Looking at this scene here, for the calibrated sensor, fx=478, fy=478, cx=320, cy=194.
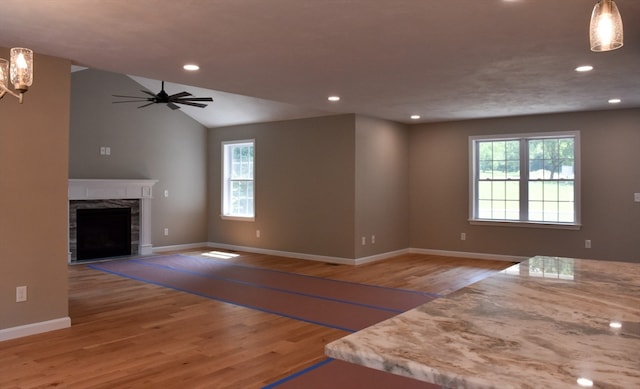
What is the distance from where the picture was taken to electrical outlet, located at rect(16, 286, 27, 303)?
12.9ft

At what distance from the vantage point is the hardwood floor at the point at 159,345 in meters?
3.17

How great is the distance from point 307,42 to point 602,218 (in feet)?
18.7

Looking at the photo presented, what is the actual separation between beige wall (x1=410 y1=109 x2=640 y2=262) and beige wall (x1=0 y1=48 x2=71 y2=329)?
20.1 feet

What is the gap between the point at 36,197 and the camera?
13.3ft

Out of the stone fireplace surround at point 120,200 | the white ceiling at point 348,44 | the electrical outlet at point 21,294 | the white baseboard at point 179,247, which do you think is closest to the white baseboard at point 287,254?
the white baseboard at point 179,247

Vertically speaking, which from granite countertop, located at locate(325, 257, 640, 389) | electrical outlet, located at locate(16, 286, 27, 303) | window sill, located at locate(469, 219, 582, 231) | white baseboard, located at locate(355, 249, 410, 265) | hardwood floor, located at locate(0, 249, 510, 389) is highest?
granite countertop, located at locate(325, 257, 640, 389)

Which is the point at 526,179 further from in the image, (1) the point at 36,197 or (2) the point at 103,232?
(2) the point at 103,232

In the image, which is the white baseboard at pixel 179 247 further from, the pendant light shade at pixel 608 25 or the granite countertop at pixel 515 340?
the pendant light shade at pixel 608 25

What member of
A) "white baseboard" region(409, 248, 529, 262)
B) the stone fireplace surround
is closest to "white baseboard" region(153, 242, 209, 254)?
the stone fireplace surround

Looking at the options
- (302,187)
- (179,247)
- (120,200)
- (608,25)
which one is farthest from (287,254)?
(608,25)

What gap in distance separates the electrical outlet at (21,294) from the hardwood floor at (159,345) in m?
0.32

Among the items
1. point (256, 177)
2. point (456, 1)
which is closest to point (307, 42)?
point (456, 1)

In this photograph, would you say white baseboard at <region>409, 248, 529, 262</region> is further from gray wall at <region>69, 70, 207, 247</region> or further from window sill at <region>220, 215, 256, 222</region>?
gray wall at <region>69, 70, 207, 247</region>

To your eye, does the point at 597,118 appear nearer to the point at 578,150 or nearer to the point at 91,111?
the point at 578,150
